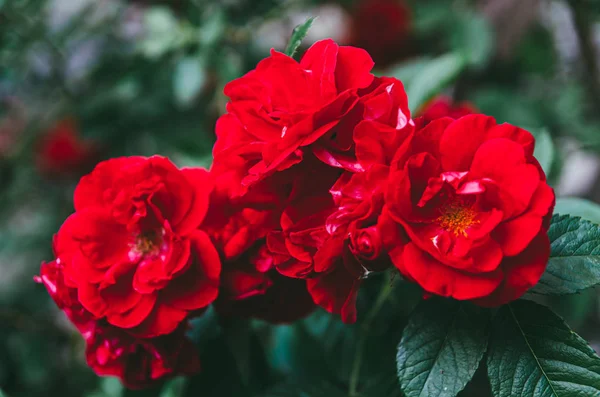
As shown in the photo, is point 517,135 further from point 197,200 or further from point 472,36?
point 472,36

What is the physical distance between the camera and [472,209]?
443 millimetres

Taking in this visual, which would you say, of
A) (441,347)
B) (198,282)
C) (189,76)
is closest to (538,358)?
(441,347)

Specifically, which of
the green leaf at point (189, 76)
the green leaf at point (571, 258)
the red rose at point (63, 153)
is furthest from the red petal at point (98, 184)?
the red rose at point (63, 153)

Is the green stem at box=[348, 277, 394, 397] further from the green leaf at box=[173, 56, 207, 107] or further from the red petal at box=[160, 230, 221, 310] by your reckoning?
the green leaf at box=[173, 56, 207, 107]

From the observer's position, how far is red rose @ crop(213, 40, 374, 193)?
443 millimetres

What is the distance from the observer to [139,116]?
123 centimetres

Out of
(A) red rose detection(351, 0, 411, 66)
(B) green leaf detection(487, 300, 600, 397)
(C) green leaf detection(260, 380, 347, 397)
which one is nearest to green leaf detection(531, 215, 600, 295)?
(B) green leaf detection(487, 300, 600, 397)

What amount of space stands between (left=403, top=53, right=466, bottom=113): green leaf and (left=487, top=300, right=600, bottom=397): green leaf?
37 centimetres

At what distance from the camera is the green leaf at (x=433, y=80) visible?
77 cm

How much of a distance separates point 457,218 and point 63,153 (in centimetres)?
123

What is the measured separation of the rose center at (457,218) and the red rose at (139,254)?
197 millimetres

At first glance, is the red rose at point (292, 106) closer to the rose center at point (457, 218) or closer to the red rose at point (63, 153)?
the rose center at point (457, 218)

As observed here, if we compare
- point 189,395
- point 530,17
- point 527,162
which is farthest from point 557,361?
point 530,17

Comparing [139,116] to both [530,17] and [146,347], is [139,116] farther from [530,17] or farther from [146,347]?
[530,17]
